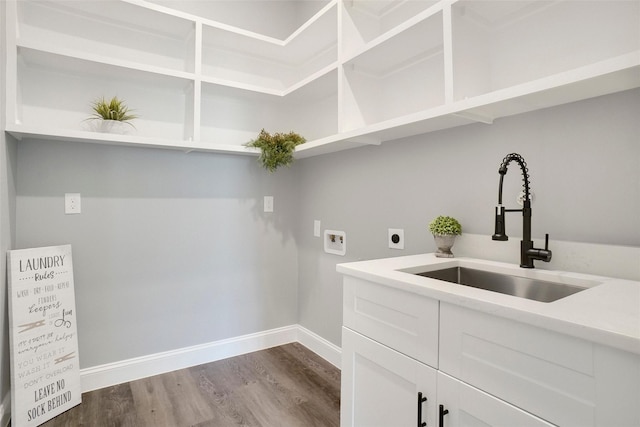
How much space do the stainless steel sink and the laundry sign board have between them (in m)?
1.96

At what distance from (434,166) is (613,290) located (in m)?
0.94

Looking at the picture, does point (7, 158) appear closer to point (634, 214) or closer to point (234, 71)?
point (234, 71)

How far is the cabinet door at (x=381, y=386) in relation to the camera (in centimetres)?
103

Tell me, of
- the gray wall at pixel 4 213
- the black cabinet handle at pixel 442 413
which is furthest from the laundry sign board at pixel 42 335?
the black cabinet handle at pixel 442 413

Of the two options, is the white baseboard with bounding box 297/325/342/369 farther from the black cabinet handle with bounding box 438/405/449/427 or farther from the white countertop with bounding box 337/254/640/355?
the black cabinet handle with bounding box 438/405/449/427

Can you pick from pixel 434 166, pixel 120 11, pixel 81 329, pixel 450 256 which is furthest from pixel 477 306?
pixel 120 11

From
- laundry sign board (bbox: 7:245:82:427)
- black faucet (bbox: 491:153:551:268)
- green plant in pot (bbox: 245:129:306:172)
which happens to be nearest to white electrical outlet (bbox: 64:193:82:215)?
laundry sign board (bbox: 7:245:82:427)

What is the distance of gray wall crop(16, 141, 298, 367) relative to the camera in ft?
6.52

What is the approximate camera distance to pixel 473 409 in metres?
0.90

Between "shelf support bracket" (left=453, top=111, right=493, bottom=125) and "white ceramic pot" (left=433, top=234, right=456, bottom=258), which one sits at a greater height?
"shelf support bracket" (left=453, top=111, right=493, bottom=125)

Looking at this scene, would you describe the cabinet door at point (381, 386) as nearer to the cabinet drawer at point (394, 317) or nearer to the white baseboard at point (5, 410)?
the cabinet drawer at point (394, 317)

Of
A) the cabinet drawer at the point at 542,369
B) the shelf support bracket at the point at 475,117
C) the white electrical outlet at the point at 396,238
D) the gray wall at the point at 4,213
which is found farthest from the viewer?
the white electrical outlet at the point at 396,238

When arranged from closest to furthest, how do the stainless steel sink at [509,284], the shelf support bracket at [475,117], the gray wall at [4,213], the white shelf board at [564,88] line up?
1. the white shelf board at [564,88]
2. the stainless steel sink at [509,284]
3. the shelf support bracket at [475,117]
4. the gray wall at [4,213]

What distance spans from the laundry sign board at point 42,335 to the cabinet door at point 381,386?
160 cm
